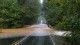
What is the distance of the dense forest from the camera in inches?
615

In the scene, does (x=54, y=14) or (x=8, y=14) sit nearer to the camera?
(x=54, y=14)

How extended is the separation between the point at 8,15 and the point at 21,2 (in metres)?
18.7

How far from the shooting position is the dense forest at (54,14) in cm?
1562

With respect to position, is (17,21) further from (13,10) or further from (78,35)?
(78,35)

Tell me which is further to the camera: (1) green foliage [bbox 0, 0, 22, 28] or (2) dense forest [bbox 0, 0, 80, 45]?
(1) green foliage [bbox 0, 0, 22, 28]

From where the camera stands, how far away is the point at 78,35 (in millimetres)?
15203

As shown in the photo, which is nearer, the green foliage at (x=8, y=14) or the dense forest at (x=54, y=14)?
the dense forest at (x=54, y=14)

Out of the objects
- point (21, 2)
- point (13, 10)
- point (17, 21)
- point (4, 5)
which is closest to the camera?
point (4, 5)

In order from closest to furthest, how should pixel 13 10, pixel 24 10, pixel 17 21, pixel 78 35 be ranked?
pixel 78 35 < pixel 13 10 < pixel 17 21 < pixel 24 10

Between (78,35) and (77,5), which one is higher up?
(77,5)

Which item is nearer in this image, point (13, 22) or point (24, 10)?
point (13, 22)

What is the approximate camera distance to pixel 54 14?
5019cm

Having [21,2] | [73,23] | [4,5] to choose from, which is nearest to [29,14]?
[21,2]

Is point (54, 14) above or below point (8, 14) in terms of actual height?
below
